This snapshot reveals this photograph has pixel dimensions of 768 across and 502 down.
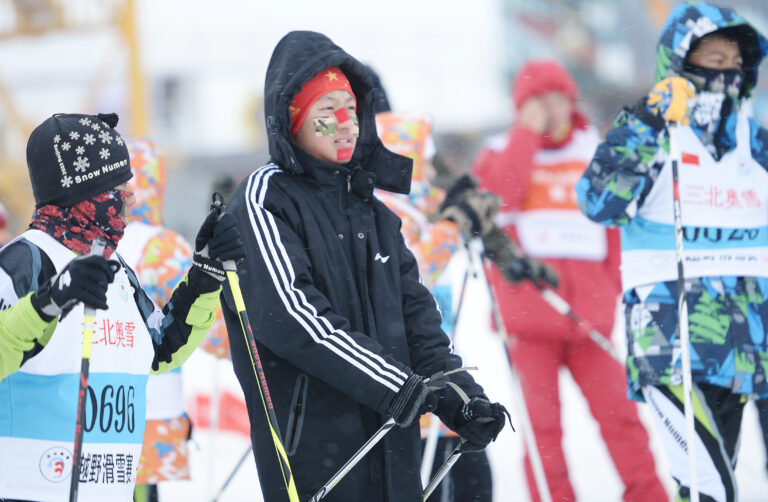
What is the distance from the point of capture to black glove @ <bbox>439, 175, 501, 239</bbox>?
504cm

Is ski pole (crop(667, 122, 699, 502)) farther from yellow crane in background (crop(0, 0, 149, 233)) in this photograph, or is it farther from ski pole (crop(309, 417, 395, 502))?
yellow crane in background (crop(0, 0, 149, 233))

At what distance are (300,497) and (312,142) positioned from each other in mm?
1058

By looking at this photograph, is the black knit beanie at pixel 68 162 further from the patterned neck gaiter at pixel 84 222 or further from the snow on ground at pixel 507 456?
the snow on ground at pixel 507 456

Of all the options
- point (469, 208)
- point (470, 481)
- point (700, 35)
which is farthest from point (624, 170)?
point (470, 481)

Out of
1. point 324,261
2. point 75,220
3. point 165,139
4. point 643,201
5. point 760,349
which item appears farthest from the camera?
point 165,139

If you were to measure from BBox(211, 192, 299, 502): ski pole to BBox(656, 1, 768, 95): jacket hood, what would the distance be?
2.00m

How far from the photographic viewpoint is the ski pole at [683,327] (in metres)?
3.61

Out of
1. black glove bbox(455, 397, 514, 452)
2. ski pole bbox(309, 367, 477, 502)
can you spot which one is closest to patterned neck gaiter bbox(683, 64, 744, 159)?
black glove bbox(455, 397, 514, 452)

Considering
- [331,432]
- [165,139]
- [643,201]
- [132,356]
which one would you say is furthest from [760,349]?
[165,139]

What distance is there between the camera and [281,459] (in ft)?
9.59

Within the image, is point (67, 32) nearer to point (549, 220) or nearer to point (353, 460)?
point (549, 220)

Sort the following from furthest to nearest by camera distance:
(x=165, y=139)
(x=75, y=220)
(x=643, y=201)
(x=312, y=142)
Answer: (x=165, y=139) → (x=643, y=201) → (x=312, y=142) → (x=75, y=220)

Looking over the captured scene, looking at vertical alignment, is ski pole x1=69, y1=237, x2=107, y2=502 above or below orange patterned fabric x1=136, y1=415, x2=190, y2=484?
above

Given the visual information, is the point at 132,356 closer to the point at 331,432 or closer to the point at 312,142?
the point at 331,432
